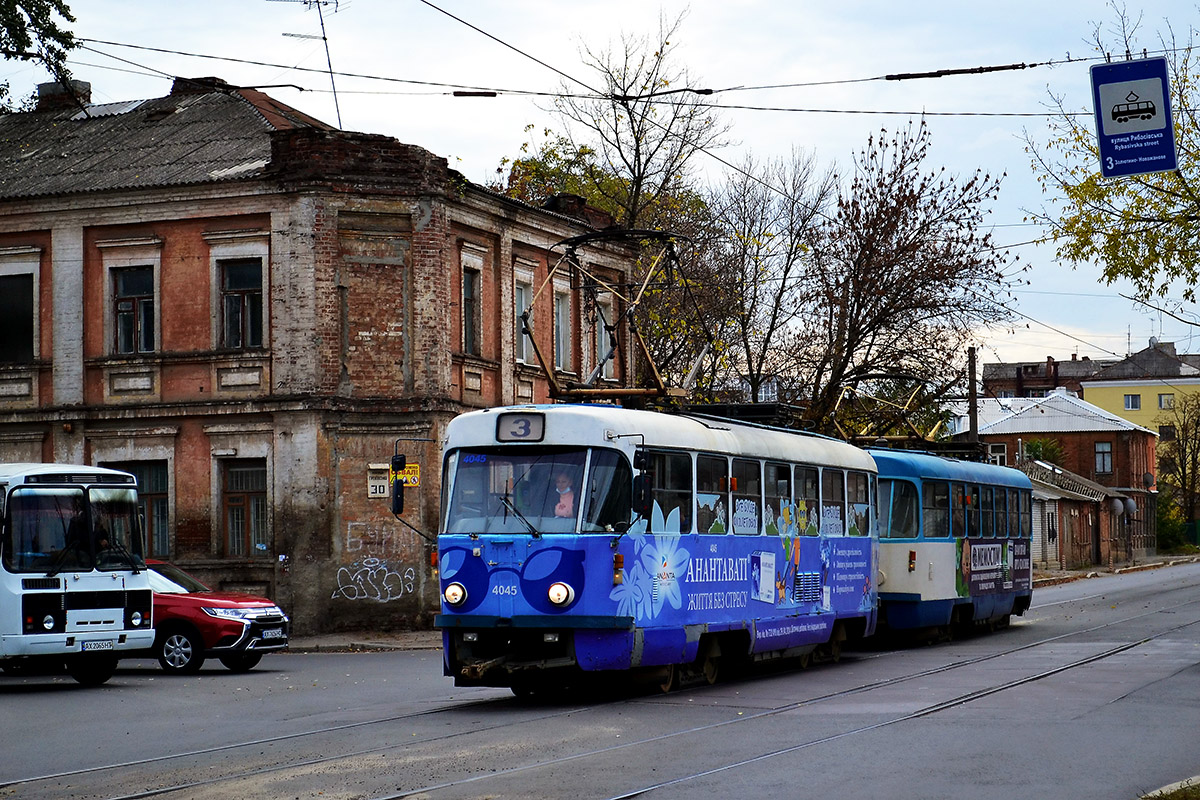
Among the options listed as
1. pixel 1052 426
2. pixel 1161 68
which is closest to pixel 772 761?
pixel 1161 68

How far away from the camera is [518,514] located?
15141 mm

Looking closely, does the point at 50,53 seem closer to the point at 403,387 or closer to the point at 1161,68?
the point at 403,387

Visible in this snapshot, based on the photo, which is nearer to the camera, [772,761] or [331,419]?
[772,761]

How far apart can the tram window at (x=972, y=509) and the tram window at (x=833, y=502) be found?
545cm

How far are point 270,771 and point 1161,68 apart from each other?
11.6 m

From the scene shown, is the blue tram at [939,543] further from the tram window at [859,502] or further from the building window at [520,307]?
the building window at [520,307]

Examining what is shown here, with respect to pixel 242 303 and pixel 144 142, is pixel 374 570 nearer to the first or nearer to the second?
pixel 242 303

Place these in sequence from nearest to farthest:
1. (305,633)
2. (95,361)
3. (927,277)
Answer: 1. (305,633)
2. (95,361)
3. (927,277)

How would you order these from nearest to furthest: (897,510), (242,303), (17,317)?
(897,510) → (242,303) → (17,317)

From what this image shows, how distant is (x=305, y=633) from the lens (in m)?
27.9

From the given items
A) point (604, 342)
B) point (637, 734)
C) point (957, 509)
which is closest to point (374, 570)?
point (957, 509)

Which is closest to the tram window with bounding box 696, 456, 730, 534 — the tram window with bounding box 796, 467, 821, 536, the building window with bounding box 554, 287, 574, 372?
the tram window with bounding box 796, 467, 821, 536

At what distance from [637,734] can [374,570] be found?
52.6 ft

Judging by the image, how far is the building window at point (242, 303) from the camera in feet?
95.5
